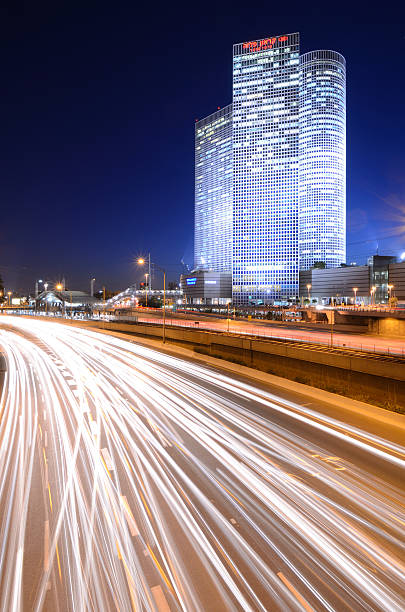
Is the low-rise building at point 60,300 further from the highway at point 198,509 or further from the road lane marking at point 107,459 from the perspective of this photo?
the road lane marking at point 107,459

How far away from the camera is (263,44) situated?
174375 mm

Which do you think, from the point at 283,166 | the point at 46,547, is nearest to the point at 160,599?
the point at 46,547

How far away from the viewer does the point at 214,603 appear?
5035 mm

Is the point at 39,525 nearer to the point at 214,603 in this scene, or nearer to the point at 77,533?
the point at 77,533

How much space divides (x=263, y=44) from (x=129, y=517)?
221 meters

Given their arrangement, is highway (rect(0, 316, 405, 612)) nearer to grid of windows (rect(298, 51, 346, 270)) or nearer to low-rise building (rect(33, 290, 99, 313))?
low-rise building (rect(33, 290, 99, 313))

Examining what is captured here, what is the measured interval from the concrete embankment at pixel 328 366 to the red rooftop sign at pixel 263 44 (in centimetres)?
19246

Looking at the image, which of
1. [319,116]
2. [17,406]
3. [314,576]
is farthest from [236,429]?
[319,116]

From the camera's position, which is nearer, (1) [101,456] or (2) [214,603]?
(2) [214,603]

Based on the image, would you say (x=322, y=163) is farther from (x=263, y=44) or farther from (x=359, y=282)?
(x=359, y=282)

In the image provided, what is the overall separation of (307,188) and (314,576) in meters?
194

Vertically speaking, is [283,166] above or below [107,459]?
above

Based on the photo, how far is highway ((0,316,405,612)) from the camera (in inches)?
209

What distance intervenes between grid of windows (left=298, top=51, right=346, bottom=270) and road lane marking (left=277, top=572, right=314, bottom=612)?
18148 centimetres
